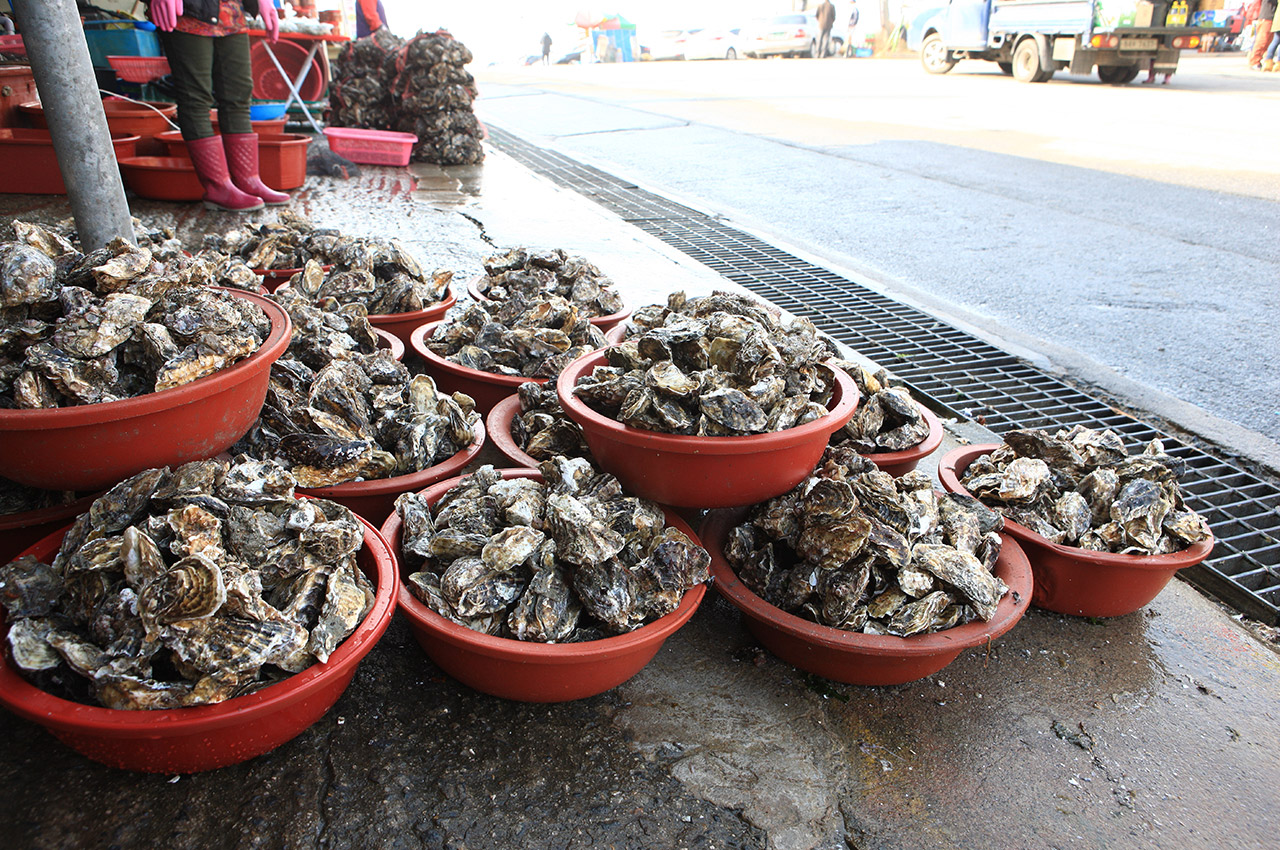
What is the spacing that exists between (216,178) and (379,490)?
4.28 m

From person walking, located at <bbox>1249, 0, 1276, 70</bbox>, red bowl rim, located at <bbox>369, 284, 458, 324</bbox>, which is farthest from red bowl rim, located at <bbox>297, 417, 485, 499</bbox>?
person walking, located at <bbox>1249, 0, 1276, 70</bbox>

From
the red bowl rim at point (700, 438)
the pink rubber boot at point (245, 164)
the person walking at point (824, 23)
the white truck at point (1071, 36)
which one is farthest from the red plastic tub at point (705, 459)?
the person walking at point (824, 23)

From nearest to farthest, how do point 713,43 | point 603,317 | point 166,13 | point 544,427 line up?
1. point 544,427
2. point 603,317
3. point 166,13
4. point 713,43

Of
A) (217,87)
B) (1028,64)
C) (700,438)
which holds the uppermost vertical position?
(1028,64)

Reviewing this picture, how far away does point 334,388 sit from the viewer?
233 centimetres

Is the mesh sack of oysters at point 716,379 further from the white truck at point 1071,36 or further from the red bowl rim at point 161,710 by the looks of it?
the white truck at point 1071,36

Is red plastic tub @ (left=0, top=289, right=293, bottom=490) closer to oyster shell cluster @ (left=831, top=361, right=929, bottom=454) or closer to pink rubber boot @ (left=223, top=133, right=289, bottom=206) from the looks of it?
oyster shell cluster @ (left=831, top=361, right=929, bottom=454)

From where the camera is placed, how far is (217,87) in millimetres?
5215

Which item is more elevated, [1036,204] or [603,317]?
[603,317]

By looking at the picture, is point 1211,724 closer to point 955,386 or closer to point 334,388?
point 955,386

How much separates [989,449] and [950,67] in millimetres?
21879

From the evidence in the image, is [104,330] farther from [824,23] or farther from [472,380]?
[824,23]

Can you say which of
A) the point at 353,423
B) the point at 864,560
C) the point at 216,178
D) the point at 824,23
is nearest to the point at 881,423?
the point at 864,560

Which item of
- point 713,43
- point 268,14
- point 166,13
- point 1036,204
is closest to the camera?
point 166,13
